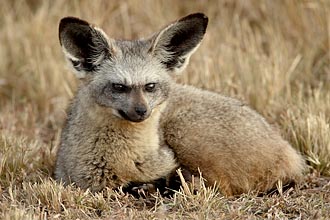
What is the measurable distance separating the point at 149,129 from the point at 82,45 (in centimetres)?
89

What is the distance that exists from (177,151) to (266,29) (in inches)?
151

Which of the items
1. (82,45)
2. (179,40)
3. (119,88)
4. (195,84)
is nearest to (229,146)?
(179,40)

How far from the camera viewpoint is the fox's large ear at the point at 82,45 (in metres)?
6.34

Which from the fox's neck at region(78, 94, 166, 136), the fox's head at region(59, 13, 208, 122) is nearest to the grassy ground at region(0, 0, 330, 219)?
the fox's neck at region(78, 94, 166, 136)

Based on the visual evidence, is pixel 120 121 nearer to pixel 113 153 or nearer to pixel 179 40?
pixel 113 153

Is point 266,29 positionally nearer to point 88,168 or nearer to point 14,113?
point 14,113

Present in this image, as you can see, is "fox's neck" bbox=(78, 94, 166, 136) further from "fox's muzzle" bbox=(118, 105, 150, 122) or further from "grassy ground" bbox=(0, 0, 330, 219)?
"grassy ground" bbox=(0, 0, 330, 219)

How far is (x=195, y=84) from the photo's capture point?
877cm

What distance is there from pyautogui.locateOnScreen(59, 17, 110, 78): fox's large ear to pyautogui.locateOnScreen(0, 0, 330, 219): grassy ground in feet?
3.23

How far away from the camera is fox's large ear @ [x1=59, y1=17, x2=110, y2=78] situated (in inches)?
250

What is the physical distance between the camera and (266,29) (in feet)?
32.9

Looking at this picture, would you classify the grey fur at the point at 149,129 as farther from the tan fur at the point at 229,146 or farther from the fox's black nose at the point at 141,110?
the fox's black nose at the point at 141,110

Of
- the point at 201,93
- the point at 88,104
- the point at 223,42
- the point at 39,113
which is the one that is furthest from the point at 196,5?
the point at 88,104

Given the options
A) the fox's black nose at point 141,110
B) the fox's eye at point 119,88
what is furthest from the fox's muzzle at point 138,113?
the fox's eye at point 119,88
